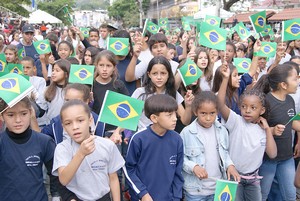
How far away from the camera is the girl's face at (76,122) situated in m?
2.30

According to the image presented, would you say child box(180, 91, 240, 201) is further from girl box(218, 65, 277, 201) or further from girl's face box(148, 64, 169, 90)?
girl's face box(148, 64, 169, 90)

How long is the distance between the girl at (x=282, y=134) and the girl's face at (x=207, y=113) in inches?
24.3

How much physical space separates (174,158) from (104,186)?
0.60 meters

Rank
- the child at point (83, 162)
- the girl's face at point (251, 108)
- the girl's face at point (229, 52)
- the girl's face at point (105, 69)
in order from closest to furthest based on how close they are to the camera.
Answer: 1. the child at point (83, 162)
2. the girl's face at point (251, 108)
3. the girl's face at point (105, 69)
4. the girl's face at point (229, 52)

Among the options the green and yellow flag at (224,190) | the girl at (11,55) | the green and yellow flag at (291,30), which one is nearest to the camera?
the green and yellow flag at (224,190)

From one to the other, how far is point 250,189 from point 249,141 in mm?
396

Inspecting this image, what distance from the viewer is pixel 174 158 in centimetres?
280

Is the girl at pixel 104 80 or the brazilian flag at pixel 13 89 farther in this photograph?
the girl at pixel 104 80

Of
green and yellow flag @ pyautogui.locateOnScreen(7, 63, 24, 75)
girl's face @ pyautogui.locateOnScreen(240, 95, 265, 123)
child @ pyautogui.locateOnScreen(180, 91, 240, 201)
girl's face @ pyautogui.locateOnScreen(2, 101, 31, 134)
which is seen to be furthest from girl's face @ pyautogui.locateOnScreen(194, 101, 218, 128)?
green and yellow flag @ pyautogui.locateOnScreen(7, 63, 24, 75)

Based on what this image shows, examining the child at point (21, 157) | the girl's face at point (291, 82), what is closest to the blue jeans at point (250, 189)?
the girl's face at point (291, 82)

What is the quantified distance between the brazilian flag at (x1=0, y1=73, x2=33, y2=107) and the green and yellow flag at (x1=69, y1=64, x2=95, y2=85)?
118cm

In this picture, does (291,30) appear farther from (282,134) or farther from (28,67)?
(28,67)

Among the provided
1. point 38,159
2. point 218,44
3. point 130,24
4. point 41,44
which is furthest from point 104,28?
point 130,24

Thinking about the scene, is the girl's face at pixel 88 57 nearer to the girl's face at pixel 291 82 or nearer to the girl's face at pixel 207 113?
the girl's face at pixel 207 113
